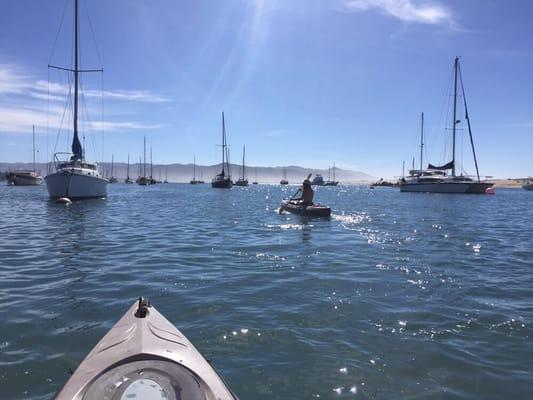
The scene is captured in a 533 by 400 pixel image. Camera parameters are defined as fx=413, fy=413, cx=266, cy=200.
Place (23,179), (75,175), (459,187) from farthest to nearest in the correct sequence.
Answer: (23,179) < (459,187) < (75,175)

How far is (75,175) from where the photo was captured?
3198 cm

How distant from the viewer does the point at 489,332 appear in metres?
6.43

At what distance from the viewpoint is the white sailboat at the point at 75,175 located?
31766 millimetres

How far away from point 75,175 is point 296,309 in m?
29.2

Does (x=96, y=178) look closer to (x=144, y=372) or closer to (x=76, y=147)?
(x=76, y=147)

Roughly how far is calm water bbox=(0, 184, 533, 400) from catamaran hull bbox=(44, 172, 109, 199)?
705 inches

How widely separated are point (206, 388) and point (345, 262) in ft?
28.2

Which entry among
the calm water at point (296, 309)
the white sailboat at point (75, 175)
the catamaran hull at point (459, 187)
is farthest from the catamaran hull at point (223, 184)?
the calm water at point (296, 309)

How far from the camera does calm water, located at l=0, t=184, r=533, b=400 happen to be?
497 cm

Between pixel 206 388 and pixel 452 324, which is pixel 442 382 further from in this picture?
pixel 206 388

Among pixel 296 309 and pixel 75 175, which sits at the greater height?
pixel 75 175

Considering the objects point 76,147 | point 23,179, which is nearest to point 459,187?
point 76,147

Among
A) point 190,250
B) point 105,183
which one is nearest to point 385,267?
point 190,250

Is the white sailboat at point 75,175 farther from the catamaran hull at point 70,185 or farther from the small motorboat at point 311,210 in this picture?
the small motorboat at point 311,210
